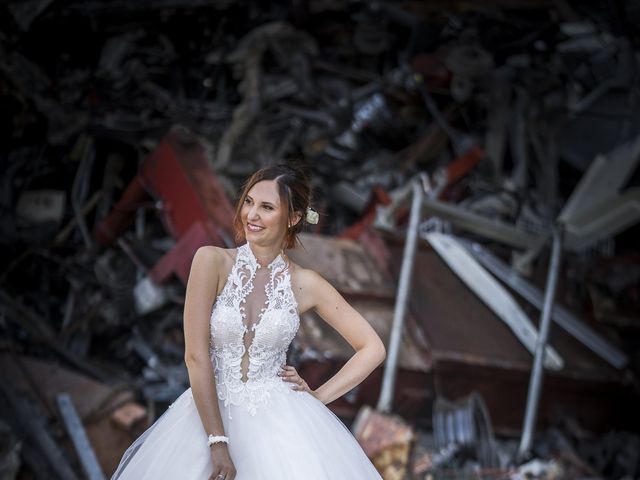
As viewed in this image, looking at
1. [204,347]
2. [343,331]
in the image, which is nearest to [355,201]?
[343,331]

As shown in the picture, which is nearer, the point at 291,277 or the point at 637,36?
the point at 291,277

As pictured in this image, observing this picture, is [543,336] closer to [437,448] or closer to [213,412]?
[437,448]

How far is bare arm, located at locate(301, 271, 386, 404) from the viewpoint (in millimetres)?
2615

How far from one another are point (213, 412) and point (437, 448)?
3303 millimetres

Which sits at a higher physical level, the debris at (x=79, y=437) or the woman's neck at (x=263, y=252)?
the woman's neck at (x=263, y=252)

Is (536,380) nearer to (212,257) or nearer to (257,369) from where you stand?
(257,369)

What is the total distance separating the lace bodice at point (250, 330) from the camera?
2.44m

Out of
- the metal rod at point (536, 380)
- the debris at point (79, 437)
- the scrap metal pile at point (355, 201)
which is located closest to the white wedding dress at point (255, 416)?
the scrap metal pile at point (355, 201)

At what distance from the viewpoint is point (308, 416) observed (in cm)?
248

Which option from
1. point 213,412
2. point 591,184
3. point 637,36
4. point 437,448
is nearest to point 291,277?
point 213,412

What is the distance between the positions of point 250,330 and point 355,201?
608cm

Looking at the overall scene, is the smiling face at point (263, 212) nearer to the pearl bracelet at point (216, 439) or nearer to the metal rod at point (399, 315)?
the pearl bracelet at point (216, 439)

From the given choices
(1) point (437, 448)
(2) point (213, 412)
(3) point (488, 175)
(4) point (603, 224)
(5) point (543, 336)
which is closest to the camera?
(2) point (213, 412)

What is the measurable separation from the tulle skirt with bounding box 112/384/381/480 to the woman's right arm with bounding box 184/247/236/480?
61 mm
